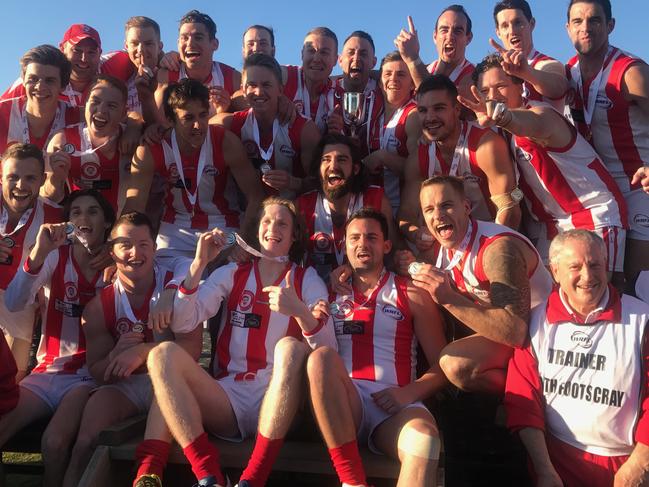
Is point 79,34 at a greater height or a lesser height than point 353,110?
greater

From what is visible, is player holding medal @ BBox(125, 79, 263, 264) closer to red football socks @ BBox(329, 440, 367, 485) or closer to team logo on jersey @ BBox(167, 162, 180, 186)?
team logo on jersey @ BBox(167, 162, 180, 186)

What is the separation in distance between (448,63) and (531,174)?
184 cm

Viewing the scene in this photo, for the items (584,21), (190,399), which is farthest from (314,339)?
(584,21)

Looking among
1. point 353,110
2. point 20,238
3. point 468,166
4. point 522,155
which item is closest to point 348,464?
point 468,166

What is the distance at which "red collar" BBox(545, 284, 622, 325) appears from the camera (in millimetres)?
3516

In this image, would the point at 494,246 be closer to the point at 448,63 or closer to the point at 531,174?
the point at 531,174

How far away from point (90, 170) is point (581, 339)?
4.14 m

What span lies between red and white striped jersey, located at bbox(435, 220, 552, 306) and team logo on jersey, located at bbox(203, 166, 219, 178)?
223 cm

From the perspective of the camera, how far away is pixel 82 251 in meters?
4.79

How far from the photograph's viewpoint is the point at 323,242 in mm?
5016

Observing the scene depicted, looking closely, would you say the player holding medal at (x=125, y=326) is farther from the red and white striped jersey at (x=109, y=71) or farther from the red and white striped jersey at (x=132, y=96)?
the red and white striped jersey at (x=132, y=96)

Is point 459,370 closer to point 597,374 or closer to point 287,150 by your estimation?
point 597,374

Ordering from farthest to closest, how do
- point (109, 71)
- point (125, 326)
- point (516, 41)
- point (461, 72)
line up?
point (109, 71) < point (461, 72) < point (516, 41) < point (125, 326)

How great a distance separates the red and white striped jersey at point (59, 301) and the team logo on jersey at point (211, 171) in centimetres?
129
